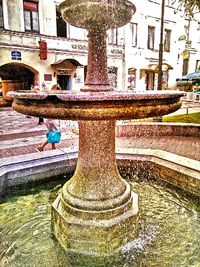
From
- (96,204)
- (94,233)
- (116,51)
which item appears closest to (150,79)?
(116,51)

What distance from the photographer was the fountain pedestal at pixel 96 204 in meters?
2.53

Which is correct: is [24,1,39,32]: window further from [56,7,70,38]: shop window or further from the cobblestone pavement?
the cobblestone pavement

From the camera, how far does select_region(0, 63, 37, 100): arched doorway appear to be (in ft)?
54.2

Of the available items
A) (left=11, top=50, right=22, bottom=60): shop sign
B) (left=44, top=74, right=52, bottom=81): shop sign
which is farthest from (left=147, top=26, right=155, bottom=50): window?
(left=11, top=50, right=22, bottom=60): shop sign

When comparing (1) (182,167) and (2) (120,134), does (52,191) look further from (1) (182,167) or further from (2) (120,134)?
(2) (120,134)

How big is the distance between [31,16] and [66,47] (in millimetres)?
2857

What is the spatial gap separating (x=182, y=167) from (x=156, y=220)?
3.86 ft

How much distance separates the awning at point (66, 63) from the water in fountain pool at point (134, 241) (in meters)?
13.8

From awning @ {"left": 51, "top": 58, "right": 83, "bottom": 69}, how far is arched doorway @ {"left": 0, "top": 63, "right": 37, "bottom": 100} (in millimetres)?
1507

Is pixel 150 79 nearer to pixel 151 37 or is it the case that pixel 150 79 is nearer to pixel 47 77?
pixel 151 37

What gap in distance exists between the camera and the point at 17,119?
Result: 1216 centimetres

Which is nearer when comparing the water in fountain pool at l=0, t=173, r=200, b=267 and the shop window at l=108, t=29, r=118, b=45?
the water in fountain pool at l=0, t=173, r=200, b=267

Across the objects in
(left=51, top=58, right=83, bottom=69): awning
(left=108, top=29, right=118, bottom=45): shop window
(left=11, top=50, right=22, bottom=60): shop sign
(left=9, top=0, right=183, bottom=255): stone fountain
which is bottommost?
(left=9, top=0, right=183, bottom=255): stone fountain

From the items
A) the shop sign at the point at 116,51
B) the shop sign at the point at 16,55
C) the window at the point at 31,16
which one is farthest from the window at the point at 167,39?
the shop sign at the point at 16,55
